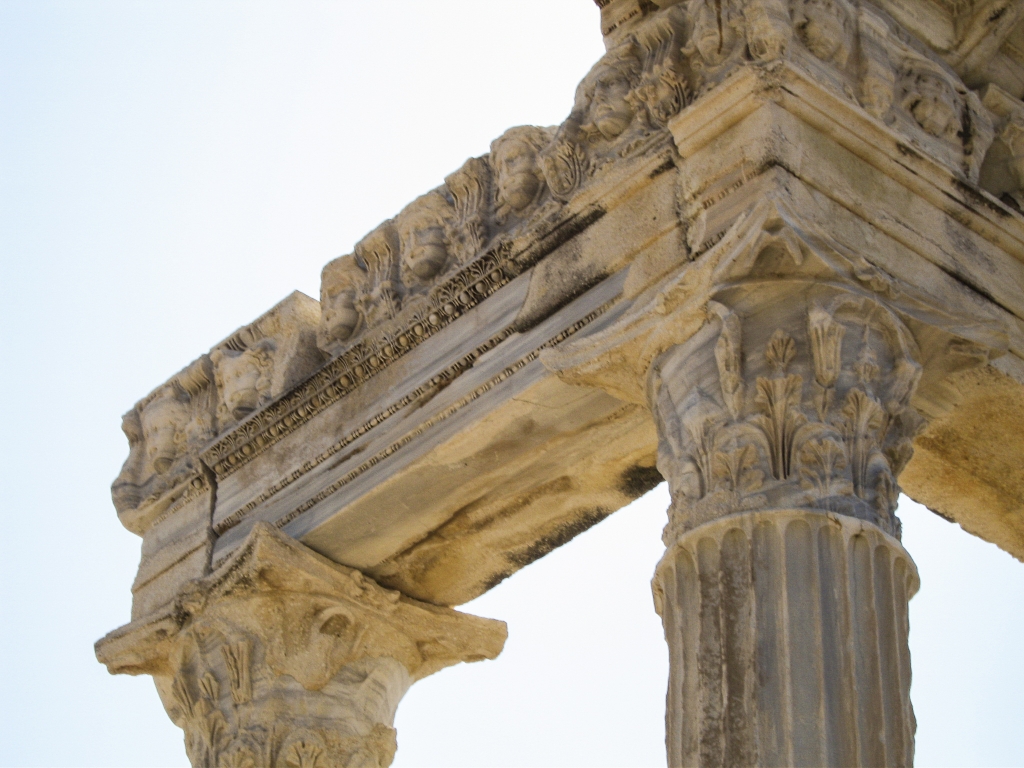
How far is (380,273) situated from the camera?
1206 centimetres

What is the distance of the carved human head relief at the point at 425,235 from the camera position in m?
11.5

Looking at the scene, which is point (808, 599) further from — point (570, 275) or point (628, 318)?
point (570, 275)

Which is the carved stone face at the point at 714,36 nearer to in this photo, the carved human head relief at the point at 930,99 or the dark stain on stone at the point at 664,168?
the dark stain on stone at the point at 664,168

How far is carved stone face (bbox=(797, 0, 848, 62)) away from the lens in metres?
9.89

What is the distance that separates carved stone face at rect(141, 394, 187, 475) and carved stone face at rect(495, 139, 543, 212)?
11.4 feet

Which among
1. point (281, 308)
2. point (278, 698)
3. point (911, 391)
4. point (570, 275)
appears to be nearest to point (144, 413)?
point (281, 308)

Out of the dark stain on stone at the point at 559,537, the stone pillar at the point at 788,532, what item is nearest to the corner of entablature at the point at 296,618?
the dark stain on stone at the point at 559,537

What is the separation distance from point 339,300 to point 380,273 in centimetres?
36

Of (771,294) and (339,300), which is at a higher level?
(339,300)

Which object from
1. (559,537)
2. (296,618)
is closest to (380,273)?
(559,537)

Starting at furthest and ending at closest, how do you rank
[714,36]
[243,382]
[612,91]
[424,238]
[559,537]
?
[243,382]
[424,238]
[559,537]
[612,91]
[714,36]

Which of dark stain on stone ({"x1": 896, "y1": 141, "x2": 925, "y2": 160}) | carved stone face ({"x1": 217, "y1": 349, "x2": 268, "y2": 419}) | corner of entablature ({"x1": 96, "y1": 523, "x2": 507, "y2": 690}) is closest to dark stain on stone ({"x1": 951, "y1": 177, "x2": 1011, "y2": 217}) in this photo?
dark stain on stone ({"x1": 896, "y1": 141, "x2": 925, "y2": 160})

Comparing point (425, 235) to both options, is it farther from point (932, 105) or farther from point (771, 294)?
point (771, 294)

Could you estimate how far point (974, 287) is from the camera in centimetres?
981
